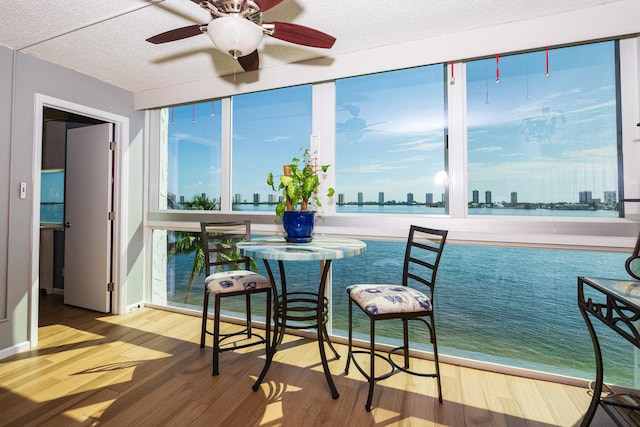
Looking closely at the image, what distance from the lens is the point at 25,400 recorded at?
1878 mm

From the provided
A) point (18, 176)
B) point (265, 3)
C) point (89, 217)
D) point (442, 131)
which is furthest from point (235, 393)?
point (89, 217)

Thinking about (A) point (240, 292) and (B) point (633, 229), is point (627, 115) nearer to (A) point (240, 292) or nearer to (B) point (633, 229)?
(B) point (633, 229)

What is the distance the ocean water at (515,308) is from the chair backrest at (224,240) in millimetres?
1097

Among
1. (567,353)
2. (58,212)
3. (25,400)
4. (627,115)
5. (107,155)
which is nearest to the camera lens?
(25,400)

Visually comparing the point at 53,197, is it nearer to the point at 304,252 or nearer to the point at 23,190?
the point at 23,190

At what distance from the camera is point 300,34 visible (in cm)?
172

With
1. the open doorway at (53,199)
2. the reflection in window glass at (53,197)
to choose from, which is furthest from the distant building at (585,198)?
the reflection in window glass at (53,197)

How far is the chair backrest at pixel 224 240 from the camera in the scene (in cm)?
246

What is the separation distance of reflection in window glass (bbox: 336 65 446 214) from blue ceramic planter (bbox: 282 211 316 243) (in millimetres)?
704

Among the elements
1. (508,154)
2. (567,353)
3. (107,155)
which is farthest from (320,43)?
(107,155)

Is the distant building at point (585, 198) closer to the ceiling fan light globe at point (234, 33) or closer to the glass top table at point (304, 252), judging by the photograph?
the glass top table at point (304, 252)

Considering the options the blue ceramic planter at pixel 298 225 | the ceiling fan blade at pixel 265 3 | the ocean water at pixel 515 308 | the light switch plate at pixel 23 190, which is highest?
the ceiling fan blade at pixel 265 3

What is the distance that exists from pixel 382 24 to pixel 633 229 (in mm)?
2076

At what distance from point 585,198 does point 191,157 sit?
3512 mm
